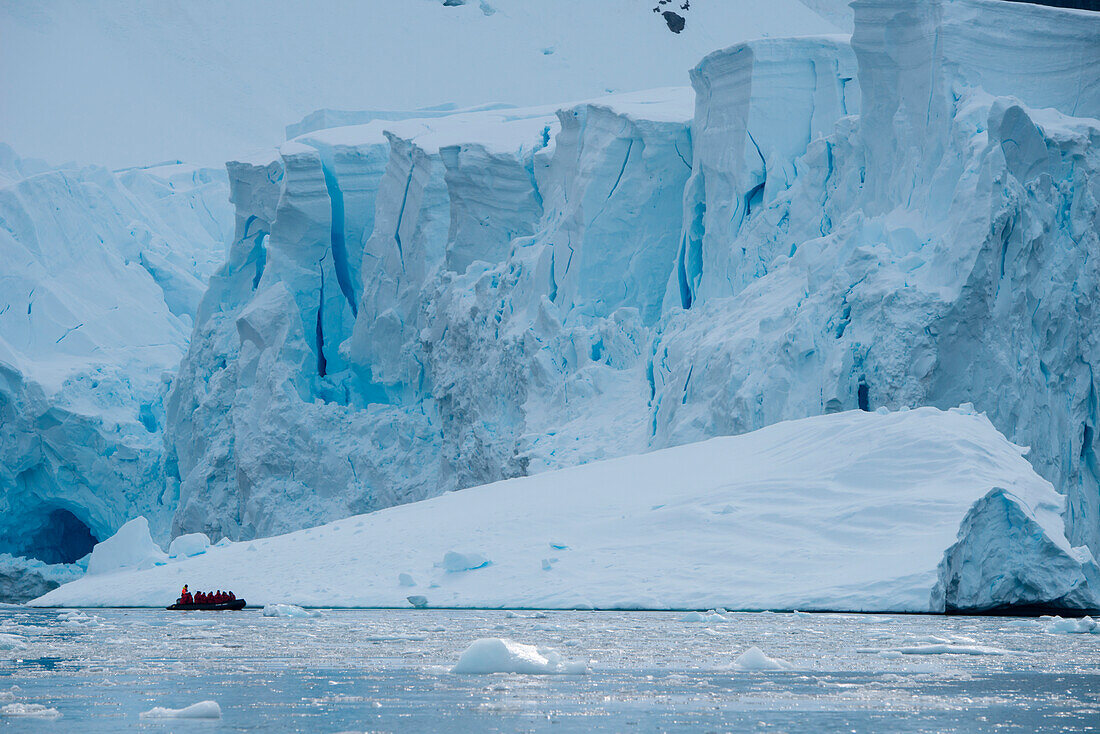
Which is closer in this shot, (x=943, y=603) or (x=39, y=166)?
(x=943, y=603)

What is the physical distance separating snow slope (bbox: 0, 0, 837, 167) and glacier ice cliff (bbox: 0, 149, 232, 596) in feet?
56.7

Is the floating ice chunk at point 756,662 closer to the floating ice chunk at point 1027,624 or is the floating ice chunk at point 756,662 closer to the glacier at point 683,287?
the floating ice chunk at point 1027,624

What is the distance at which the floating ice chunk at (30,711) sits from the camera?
6023 millimetres

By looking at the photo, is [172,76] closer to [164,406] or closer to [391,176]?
[164,406]

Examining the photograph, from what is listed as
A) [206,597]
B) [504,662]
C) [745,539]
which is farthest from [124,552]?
[504,662]

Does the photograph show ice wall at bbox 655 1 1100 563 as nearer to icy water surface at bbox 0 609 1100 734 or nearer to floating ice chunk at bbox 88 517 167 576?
icy water surface at bbox 0 609 1100 734

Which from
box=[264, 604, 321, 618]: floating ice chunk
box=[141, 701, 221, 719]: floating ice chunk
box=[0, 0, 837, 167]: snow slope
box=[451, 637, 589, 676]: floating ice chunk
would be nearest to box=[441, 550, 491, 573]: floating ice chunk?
box=[264, 604, 321, 618]: floating ice chunk

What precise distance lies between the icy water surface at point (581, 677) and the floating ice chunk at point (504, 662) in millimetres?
83

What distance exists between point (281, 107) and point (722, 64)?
36157 millimetres

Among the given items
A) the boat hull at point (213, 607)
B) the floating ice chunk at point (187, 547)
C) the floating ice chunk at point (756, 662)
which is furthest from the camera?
the floating ice chunk at point (187, 547)

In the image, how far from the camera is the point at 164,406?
1175 inches

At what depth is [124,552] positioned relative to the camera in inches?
717

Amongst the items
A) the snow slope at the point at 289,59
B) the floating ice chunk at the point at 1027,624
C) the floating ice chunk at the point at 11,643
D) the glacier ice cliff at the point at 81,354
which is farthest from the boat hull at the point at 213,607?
the snow slope at the point at 289,59

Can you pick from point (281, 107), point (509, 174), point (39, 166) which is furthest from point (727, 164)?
point (281, 107)
